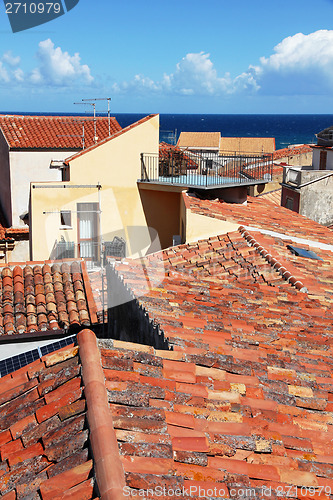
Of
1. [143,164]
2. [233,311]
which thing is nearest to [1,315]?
[233,311]

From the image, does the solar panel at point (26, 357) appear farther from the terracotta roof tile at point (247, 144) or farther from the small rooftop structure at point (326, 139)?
the terracotta roof tile at point (247, 144)

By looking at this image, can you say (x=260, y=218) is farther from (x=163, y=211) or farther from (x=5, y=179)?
(x=5, y=179)

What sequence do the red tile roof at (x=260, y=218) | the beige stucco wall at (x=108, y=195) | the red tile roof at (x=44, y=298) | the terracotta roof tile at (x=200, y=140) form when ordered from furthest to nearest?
1. the terracotta roof tile at (x=200, y=140)
2. the beige stucco wall at (x=108, y=195)
3. the red tile roof at (x=260, y=218)
4. the red tile roof at (x=44, y=298)

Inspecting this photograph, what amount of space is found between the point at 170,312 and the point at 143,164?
42.0 feet

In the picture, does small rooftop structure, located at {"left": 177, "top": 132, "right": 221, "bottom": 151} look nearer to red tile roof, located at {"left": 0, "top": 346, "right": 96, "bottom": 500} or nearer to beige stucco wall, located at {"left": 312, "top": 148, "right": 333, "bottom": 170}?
beige stucco wall, located at {"left": 312, "top": 148, "right": 333, "bottom": 170}

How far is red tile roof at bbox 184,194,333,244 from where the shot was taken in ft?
50.4

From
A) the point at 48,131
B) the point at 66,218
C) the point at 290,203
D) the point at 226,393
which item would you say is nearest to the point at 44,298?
the point at 226,393

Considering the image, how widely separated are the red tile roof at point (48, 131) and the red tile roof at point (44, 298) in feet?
41.0

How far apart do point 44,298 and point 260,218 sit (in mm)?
8526

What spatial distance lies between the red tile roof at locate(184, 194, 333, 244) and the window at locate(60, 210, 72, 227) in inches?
158

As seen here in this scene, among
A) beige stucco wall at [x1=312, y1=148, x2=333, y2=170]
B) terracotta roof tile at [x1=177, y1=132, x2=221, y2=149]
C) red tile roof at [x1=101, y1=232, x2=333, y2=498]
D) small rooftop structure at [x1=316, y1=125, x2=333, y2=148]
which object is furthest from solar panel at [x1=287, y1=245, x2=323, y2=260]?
terracotta roof tile at [x1=177, y1=132, x2=221, y2=149]

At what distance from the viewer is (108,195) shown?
19141mm

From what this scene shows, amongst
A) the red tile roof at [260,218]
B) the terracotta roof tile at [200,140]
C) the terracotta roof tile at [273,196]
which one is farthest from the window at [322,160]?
the terracotta roof tile at [200,140]

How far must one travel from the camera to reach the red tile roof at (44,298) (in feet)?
30.9
